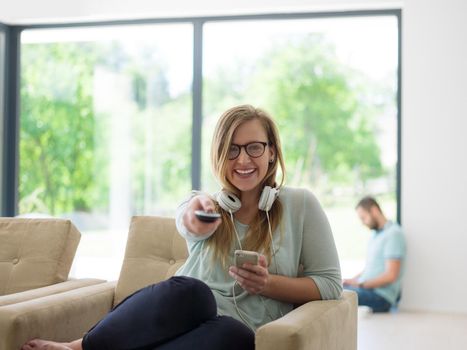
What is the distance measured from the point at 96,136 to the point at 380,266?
2.62m

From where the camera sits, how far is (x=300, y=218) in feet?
8.21

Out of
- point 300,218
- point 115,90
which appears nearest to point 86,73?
point 115,90

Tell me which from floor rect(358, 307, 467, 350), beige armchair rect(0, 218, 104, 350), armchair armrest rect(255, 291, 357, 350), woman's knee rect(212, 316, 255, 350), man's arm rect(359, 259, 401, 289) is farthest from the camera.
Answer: man's arm rect(359, 259, 401, 289)

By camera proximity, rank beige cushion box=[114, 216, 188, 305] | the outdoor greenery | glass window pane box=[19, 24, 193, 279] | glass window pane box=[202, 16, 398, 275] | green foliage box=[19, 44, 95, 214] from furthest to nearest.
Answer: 1. green foliage box=[19, 44, 95, 214]
2. glass window pane box=[19, 24, 193, 279]
3. the outdoor greenery
4. glass window pane box=[202, 16, 398, 275]
5. beige cushion box=[114, 216, 188, 305]

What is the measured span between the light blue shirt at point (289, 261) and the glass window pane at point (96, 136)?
3.78 meters

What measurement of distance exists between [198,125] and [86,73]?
1.20 metres

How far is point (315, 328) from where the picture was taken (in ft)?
7.00

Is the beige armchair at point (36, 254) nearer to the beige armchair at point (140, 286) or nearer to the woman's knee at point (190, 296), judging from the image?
the beige armchair at point (140, 286)

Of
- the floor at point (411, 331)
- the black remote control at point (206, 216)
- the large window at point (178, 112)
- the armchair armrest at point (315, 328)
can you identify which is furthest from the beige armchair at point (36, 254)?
the large window at point (178, 112)

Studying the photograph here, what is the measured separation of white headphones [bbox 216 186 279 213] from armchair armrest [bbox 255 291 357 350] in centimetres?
35

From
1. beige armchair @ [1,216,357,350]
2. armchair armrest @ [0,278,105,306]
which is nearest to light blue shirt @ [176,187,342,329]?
beige armchair @ [1,216,357,350]

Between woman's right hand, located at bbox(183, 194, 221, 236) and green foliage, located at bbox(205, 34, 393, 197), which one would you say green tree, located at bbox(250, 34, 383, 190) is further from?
woman's right hand, located at bbox(183, 194, 221, 236)

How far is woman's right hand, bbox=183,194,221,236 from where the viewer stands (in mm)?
2379

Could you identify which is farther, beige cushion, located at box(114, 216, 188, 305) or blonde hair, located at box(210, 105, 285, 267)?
beige cushion, located at box(114, 216, 188, 305)
